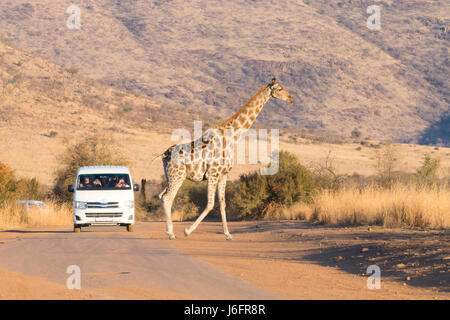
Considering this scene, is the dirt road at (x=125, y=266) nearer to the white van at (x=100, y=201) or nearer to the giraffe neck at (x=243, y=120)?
the white van at (x=100, y=201)

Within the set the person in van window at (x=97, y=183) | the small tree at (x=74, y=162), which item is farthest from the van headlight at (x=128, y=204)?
the small tree at (x=74, y=162)

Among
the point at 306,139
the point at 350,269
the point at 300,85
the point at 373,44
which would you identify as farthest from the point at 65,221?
the point at 373,44

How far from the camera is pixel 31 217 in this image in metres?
29.7

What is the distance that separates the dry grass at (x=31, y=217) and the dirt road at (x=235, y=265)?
608 cm

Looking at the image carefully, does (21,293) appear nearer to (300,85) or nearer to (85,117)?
(85,117)

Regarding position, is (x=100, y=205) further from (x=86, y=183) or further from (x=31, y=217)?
(x=31, y=217)

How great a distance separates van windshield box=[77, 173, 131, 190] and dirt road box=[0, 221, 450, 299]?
6.22ft

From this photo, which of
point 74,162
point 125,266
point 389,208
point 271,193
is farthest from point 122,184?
point 74,162

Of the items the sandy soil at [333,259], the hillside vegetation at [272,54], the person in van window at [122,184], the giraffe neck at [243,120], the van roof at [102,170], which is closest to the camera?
the sandy soil at [333,259]

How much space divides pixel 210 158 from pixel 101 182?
569 centimetres

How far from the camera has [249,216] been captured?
3036 centimetres

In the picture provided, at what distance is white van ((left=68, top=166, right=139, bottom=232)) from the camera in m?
22.6

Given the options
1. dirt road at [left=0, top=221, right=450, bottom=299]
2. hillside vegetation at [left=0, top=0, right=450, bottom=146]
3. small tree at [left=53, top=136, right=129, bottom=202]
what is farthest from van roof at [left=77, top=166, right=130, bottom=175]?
hillside vegetation at [left=0, top=0, right=450, bottom=146]

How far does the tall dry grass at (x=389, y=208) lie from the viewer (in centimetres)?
1947
